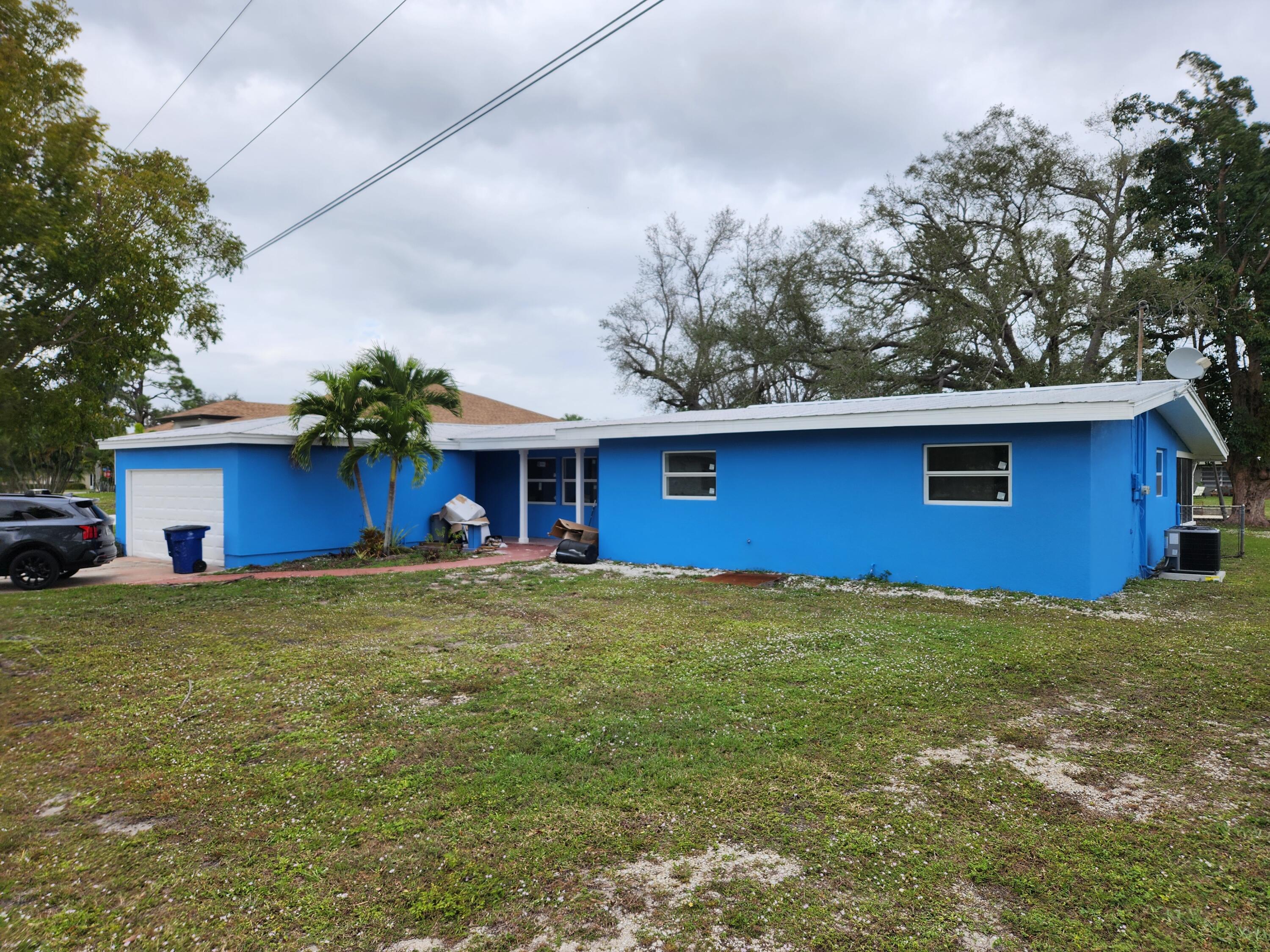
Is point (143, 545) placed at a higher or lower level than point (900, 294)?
lower

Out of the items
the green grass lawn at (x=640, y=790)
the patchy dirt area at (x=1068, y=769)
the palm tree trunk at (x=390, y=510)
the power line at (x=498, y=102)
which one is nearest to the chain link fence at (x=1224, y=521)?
the green grass lawn at (x=640, y=790)

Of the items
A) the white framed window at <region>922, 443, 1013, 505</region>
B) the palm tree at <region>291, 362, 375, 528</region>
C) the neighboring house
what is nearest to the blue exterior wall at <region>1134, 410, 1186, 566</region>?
the neighboring house

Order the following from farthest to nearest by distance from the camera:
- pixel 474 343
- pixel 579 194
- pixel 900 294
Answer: pixel 474 343 < pixel 900 294 < pixel 579 194

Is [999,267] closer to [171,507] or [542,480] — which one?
[542,480]

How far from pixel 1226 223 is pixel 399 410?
84.1 ft

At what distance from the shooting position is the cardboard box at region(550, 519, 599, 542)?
1484 centimetres

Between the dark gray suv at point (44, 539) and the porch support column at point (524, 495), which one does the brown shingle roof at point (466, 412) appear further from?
the dark gray suv at point (44, 539)

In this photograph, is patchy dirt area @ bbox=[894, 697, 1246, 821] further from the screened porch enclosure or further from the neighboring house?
the screened porch enclosure

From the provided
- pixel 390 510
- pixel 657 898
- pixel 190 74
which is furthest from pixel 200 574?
pixel 657 898

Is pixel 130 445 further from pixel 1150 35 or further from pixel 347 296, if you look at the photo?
pixel 1150 35

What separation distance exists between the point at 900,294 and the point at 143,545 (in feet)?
72.9

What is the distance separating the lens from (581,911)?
2807mm

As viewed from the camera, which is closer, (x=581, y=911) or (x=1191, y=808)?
(x=581, y=911)

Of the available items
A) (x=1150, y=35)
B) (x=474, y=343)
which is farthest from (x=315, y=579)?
(x=1150, y=35)
